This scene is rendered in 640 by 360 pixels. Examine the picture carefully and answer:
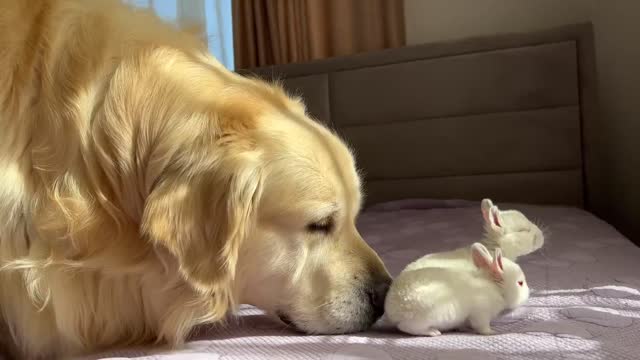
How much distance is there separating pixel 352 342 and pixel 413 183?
6.42 feet

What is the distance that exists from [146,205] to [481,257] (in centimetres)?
50

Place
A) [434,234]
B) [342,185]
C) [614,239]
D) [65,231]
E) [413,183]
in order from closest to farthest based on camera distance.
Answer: [65,231], [342,185], [614,239], [434,234], [413,183]

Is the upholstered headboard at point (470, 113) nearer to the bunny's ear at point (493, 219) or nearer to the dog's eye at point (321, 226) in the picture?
the bunny's ear at point (493, 219)

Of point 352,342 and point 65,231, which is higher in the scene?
point 65,231

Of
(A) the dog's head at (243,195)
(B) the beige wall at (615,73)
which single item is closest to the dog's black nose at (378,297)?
(A) the dog's head at (243,195)

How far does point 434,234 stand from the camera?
1.98 m

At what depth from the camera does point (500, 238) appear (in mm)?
1118

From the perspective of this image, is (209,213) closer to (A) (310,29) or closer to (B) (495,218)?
(B) (495,218)

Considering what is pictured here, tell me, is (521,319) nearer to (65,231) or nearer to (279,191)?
(279,191)

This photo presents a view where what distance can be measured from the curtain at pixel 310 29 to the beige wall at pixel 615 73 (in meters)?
0.55

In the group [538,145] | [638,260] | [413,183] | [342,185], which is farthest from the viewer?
[413,183]

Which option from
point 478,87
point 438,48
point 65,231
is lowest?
point 65,231

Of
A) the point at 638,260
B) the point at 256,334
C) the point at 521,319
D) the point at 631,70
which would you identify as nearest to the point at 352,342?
the point at 256,334

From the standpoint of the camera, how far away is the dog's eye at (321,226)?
998 millimetres
